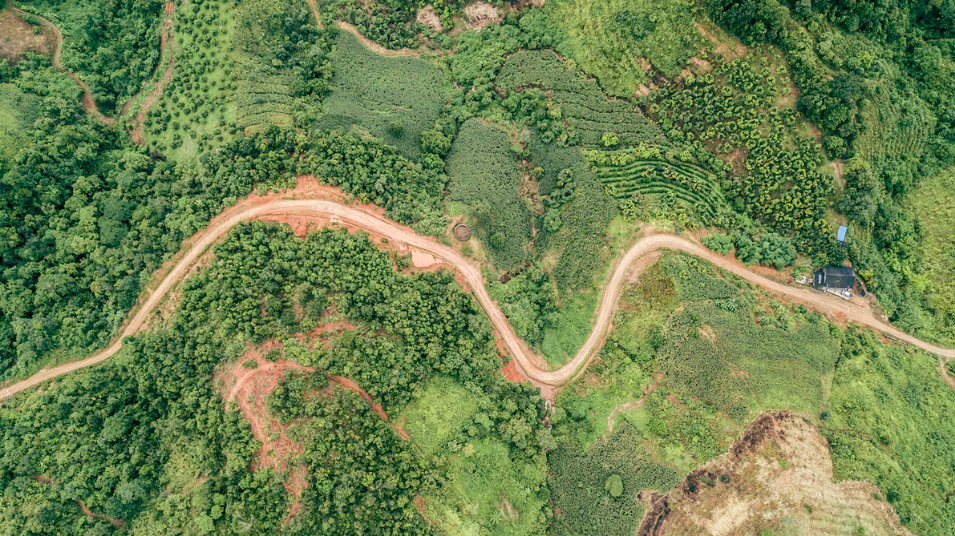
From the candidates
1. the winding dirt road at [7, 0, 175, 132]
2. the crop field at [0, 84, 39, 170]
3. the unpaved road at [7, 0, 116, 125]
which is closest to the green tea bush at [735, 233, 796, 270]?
the winding dirt road at [7, 0, 175, 132]

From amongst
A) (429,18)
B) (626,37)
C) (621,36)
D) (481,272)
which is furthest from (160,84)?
(626,37)

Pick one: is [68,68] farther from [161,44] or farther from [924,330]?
[924,330]

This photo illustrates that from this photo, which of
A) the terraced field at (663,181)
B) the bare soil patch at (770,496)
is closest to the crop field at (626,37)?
the terraced field at (663,181)

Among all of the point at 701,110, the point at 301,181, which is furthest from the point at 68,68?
the point at 701,110

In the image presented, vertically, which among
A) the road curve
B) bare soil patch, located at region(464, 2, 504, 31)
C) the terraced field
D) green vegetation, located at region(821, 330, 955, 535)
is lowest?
green vegetation, located at region(821, 330, 955, 535)

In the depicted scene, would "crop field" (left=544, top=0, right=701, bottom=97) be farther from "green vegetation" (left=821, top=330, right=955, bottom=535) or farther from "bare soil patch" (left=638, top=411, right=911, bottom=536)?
"bare soil patch" (left=638, top=411, right=911, bottom=536)
